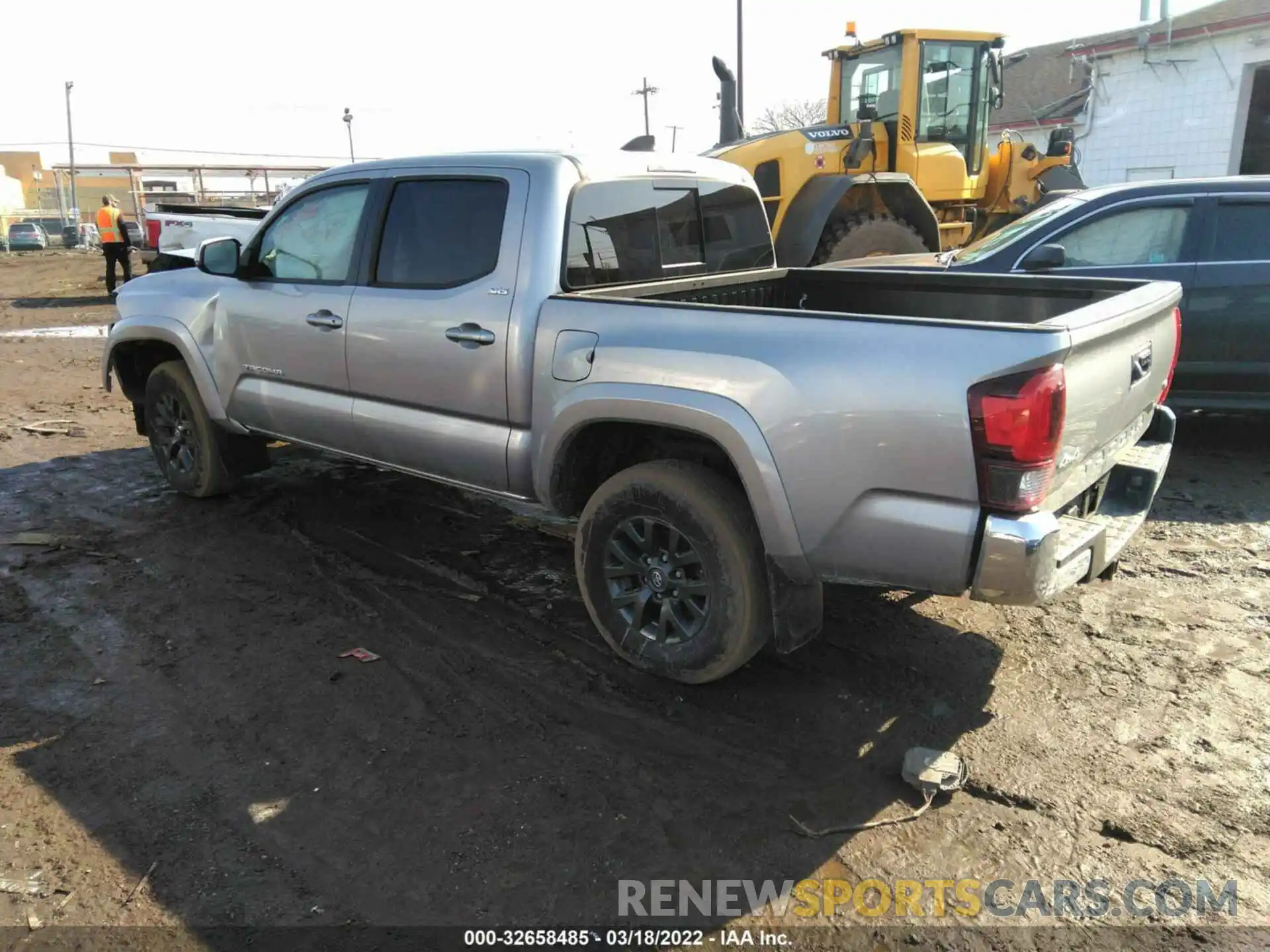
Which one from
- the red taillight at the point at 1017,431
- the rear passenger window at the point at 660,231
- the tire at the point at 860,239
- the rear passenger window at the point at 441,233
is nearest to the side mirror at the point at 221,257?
the rear passenger window at the point at 441,233

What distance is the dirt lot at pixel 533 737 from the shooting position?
2.68 metres

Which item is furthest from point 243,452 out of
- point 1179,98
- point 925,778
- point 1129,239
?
point 1179,98

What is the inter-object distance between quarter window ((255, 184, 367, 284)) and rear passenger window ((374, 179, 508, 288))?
285mm

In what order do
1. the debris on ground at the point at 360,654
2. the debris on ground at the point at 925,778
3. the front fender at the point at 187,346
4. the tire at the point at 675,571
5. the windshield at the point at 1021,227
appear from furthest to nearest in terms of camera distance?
the windshield at the point at 1021,227, the front fender at the point at 187,346, the debris on ground at the point at 360,654, the tire at the point at 675,571, the debris on ground at the point at 925,778

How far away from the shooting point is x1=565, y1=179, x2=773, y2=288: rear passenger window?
406 centimetres

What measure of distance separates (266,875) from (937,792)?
208 centimetres

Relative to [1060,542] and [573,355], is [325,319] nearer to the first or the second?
[573,355]

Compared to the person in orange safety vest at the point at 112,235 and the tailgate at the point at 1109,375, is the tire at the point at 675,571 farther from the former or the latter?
the person in orange safety vest at the point at 112,235

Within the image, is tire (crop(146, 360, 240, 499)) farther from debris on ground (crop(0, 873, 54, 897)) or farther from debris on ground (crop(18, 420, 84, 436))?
debris on ground (crop(0, 873, 54, 897))

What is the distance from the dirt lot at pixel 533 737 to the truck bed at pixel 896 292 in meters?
1.40

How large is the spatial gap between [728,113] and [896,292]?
8.61 m

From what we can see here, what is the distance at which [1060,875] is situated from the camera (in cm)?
266

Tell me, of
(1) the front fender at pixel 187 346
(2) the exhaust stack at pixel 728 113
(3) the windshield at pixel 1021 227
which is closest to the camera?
(1) the front fender at pixel 187 346

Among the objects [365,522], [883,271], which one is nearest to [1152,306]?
[883,271]
